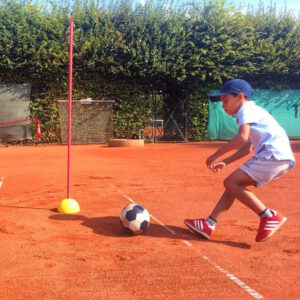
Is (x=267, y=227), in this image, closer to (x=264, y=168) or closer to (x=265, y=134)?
(x=264, y=168)

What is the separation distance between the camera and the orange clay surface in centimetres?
326

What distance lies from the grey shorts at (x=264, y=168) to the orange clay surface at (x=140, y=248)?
0.71 meters

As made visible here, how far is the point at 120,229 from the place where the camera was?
192 inches

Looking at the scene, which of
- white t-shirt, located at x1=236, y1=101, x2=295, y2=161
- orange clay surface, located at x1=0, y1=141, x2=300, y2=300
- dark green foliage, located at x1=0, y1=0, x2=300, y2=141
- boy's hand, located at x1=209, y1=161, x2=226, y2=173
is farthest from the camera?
dark green foliage, located at x1=0, y1=0, x2=300, y2=141

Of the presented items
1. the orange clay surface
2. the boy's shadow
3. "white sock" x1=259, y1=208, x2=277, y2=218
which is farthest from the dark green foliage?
"white sock" x1=259, y1=208, x2=277, y2=218

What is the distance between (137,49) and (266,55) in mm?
6092

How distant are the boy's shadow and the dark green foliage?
43.9ft

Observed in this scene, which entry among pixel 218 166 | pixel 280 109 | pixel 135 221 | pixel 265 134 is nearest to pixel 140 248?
pixel 135 221

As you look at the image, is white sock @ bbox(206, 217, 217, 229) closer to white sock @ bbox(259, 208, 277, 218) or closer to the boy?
the boy

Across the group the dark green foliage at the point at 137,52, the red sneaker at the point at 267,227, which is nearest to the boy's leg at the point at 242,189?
the red sneaker at the point at 267,227

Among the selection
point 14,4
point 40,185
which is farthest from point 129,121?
point 40,185

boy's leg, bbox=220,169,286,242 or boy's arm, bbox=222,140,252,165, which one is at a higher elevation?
boy's arm, bbox=222,140,252,165

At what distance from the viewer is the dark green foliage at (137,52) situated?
17766 mm

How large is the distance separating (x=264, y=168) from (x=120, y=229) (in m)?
1.78
